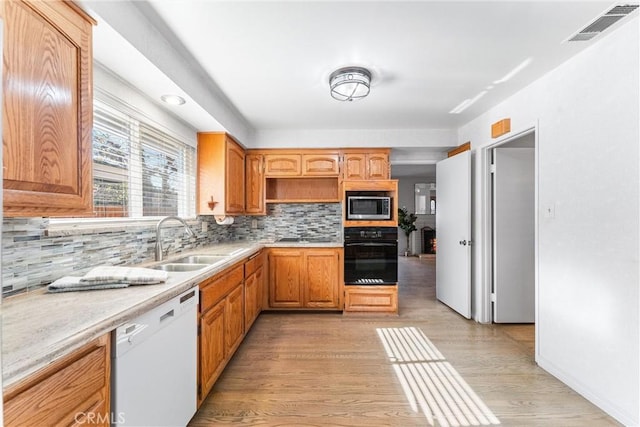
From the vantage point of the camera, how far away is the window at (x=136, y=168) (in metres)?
1.84

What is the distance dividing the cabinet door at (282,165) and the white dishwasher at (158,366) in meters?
2.40

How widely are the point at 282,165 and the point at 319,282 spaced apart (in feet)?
5.34

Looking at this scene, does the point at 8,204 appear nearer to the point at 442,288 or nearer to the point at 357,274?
the point at 357,274

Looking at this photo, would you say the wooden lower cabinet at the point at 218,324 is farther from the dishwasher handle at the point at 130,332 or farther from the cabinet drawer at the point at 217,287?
the dishwasher handle at the point at 130,332

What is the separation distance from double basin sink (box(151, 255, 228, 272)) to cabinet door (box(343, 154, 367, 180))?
200 cm

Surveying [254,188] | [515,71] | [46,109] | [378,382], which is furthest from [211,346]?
[515,71]

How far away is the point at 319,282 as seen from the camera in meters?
3.52

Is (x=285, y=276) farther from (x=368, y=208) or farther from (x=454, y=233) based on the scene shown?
(x=454, y=233)

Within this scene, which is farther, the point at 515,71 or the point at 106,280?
the point at 515,71

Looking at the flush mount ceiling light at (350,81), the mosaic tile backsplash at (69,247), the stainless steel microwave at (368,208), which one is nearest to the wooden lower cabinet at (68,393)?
the mosaic tile backsplash at (69,247)

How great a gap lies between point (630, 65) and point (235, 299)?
3.08 metres

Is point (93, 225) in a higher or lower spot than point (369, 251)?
higher

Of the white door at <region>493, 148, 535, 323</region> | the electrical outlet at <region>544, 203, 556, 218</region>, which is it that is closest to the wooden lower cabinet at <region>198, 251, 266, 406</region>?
the electrical outlet at <region>544, 203, 556, 218</region>

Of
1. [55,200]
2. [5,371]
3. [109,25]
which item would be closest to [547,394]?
[5,371]
